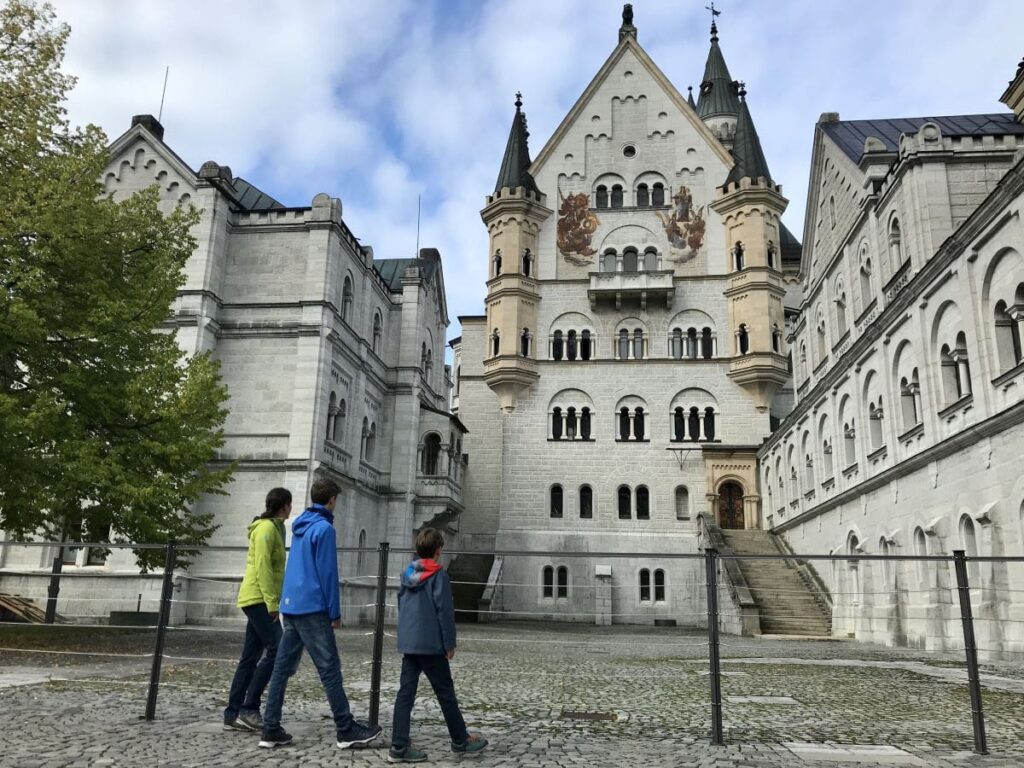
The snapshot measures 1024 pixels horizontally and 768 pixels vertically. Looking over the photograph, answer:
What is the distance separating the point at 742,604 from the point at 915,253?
12546 mm

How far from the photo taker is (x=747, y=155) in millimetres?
43719

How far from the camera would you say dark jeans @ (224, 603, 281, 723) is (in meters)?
7.48

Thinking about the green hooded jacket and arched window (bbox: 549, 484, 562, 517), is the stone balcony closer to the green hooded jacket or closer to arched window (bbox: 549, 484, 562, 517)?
arched window (bbox: 549, 484, 562, 517)

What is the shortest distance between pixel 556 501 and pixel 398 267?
1545 cm

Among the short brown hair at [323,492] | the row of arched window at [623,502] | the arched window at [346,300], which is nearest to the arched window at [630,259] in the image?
the row of arched window at [623,502]

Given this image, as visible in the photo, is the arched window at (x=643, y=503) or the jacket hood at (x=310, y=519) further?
the arched window at (x=643, y=503)

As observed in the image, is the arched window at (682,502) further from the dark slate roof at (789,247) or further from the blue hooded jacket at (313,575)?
the blue hooded jacket at (313,575)

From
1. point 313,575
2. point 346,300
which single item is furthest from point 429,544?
point 346,300

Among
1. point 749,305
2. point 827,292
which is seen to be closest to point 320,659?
point 827,292

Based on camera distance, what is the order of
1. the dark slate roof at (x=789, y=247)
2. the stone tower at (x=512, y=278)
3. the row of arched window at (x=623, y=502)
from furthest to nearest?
the dark slate roof at (x=789, y=247) → the stone tower at (x=512, y=278) → the row of arched window at (x=623, y=502)

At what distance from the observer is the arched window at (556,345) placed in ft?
144

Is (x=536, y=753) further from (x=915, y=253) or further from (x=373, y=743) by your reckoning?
(x=915, y=253)

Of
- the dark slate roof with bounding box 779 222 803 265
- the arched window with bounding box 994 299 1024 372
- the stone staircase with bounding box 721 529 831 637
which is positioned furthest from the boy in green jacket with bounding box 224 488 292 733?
the dark slate roof with bounding box 779 222 803 265

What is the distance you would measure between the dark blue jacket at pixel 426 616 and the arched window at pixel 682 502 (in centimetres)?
3573
